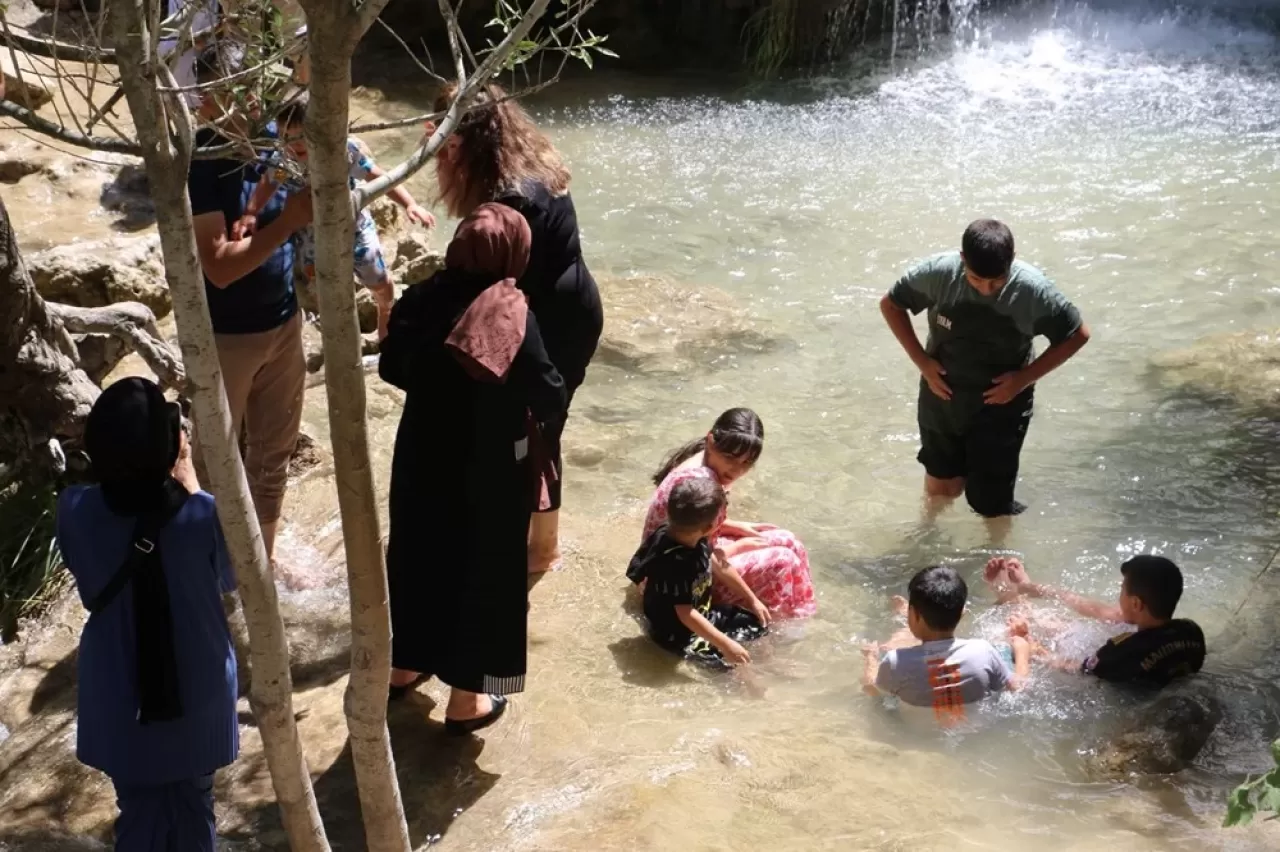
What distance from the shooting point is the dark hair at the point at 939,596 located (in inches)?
168

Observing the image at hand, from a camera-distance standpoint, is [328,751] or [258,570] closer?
[258,570]

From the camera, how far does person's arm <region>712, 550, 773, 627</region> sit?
4695 mm

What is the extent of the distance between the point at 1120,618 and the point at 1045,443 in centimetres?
198

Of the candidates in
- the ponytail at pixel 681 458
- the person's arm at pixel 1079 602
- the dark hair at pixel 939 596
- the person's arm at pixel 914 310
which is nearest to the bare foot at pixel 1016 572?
the person's arm at pixel 1079 602

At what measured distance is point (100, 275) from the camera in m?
6.55

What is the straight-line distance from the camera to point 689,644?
4602 mm

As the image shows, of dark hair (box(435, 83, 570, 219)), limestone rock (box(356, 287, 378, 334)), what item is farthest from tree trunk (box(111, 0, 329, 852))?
limestone rock (box(356, 287, 378, 334))

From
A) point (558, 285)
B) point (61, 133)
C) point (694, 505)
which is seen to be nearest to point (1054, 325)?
point (694, 505)

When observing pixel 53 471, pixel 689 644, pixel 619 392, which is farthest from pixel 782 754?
pixel 619 392

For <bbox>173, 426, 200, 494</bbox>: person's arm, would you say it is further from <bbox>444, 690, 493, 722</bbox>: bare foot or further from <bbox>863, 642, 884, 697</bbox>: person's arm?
<bbox>863, 642, 884, 697</bbox>: person's arm

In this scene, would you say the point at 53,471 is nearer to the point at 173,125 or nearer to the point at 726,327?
the point at 173,125

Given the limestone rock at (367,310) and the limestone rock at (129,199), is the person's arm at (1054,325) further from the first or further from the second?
the limestone rock at (129,199)

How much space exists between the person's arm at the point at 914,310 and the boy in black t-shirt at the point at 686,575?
120 centimetres

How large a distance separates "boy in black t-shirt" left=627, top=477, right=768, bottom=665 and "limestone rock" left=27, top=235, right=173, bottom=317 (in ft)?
9.94
